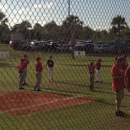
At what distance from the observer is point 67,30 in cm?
543

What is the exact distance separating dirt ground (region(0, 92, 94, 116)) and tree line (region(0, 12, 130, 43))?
15.1ft

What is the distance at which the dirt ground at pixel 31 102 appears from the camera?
10798 mm

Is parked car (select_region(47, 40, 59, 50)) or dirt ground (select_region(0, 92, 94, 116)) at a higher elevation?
parked car (select_region(47, 40, 59, 50))

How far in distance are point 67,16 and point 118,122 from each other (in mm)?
4750

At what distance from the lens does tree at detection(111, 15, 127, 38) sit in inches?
248

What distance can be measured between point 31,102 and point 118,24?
662 centimetres

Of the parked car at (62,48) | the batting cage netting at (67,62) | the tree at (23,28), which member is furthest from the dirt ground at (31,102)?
the tree at (23,28)

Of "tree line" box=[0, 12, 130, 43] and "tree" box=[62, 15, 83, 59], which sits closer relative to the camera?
"tree line" box=[0, 12, 130, 43]

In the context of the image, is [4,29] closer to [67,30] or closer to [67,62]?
[67,30]

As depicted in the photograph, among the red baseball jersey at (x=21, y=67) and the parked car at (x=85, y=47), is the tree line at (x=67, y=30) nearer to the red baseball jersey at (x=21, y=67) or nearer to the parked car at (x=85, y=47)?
the parked car at (x=85, y=47)

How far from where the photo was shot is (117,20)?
20.7 ft

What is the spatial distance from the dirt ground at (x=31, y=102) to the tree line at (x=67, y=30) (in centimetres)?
461

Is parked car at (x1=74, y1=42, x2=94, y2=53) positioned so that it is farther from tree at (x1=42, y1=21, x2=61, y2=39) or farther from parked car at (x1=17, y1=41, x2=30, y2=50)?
parked car at (x1=17, y1=41, x2=30, y2=50)

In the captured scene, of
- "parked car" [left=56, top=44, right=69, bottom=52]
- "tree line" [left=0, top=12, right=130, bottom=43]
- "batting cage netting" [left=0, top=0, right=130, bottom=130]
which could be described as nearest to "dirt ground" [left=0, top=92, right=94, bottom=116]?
"batting cage netting" [left=0, top=0, right=130, bottom=130]
